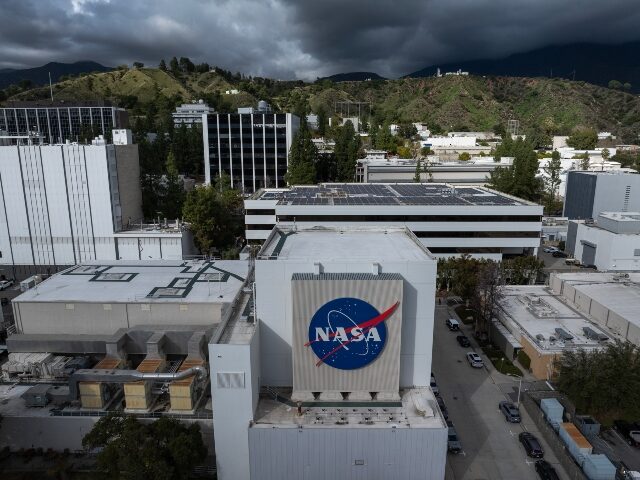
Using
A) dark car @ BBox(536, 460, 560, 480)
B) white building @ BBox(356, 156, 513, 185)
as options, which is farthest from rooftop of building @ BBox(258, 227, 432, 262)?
white building @ BBox(356, 156, 513, 185)

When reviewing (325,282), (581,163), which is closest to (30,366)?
(325,282)

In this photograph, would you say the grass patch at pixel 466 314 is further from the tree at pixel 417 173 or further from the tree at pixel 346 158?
the tree at pixel 346 158

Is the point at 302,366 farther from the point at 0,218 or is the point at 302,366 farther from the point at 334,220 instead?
the point at 0,218

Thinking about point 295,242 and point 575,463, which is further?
point 295,242

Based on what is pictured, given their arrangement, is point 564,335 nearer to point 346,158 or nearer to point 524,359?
point 524,359

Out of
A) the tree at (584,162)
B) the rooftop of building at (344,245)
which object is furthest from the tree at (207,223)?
the tree at (584,162)

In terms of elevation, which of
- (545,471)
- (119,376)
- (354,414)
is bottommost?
(545,471)

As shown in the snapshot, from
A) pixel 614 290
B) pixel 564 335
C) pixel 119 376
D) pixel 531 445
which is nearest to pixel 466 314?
pixel 564 335
